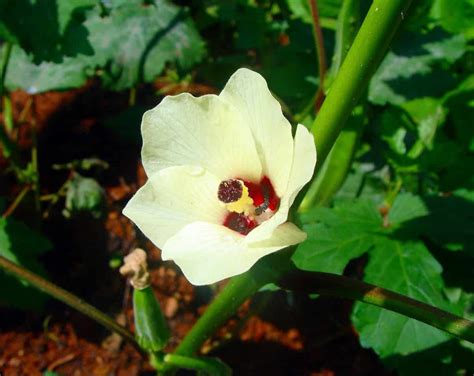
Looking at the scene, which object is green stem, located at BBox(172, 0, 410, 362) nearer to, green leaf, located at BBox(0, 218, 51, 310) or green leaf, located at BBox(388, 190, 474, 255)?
green leaf, located at BBox(388, 190, 474, 255)

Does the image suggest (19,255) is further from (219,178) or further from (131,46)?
(219,178)

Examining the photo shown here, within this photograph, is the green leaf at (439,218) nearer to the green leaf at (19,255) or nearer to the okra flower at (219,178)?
the okra flower at (219,178)

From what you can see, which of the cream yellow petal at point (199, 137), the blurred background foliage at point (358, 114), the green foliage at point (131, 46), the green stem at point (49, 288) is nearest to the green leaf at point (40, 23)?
the blurred background foliage at point (358, 114)

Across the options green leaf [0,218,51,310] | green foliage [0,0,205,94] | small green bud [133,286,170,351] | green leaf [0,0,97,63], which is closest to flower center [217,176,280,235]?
small green bud [133,286,170,351]

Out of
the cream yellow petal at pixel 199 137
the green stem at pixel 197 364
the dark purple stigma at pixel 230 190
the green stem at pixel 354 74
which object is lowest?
the green stem at pixel 197 364

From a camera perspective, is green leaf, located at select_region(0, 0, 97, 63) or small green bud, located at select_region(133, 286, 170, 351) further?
green leaf, located at select_region(0, 0, 97, 63)

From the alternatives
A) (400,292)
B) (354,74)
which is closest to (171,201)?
(354,74)
